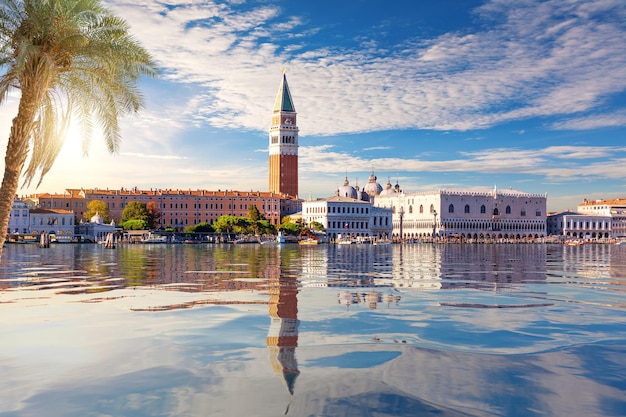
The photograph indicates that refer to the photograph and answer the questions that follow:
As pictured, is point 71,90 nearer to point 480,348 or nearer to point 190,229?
point 480,348

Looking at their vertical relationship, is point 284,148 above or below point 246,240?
above

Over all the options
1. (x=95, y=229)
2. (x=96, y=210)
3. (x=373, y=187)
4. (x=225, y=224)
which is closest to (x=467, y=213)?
(x=373, y=187)

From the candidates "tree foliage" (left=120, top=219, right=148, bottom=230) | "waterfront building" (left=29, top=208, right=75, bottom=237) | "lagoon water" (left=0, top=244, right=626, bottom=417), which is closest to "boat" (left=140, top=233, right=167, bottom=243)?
"tree foliage" (left=120, top=219, right=148, bottom=230)

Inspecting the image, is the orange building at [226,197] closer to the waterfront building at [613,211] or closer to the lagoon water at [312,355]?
the waterfront building at [613,211]

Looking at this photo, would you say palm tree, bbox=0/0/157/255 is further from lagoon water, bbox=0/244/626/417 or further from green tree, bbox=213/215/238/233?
→ green tree, bbox=213/215/238/233

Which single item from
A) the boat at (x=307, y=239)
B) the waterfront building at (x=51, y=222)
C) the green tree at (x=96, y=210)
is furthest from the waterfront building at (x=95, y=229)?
the boat at (x=307, y=239)

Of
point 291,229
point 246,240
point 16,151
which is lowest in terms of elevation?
point 246,240

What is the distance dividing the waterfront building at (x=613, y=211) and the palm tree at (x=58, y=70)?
146 meters

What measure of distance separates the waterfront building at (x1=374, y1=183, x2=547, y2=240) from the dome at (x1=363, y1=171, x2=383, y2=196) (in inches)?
138

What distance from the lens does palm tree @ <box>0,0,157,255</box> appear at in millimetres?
10398

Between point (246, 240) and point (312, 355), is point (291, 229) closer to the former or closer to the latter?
point (246, 240)

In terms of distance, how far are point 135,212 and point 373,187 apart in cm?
5772

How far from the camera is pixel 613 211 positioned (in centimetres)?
14762

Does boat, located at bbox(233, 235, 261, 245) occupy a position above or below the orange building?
below
